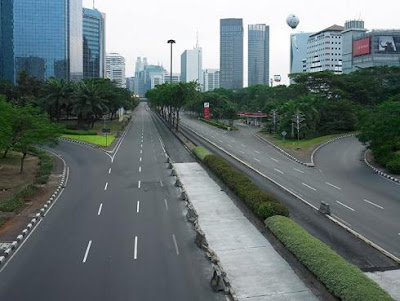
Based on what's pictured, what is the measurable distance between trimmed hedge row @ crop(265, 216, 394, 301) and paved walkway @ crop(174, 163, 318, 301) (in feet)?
2.50

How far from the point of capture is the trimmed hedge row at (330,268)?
12.7 metres

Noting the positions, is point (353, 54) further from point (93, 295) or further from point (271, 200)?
point (93, 295)

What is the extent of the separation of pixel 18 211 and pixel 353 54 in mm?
123222

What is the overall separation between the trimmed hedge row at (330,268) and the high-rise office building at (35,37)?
490 feet

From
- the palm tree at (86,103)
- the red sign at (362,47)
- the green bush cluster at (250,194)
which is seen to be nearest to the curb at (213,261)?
the green bush cluster at (250,194)

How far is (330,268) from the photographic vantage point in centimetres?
1450

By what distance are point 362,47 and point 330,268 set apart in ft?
397

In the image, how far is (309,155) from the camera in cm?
4853

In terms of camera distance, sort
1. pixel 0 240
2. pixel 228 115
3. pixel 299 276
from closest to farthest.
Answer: pixel 299 276
pixel 0 240
pixel 228 115

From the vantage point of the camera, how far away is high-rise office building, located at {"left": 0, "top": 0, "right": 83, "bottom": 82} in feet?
494

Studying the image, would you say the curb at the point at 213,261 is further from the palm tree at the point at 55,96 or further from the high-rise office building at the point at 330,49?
the high-rise office building at the point at 330,49

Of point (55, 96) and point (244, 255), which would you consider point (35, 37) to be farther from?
point (244, 255)

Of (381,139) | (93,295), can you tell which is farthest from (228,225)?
(381,139)

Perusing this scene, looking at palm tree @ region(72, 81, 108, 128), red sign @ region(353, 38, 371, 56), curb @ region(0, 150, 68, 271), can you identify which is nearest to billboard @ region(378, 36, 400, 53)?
red sign @ region(353, 38, 371, 56)
